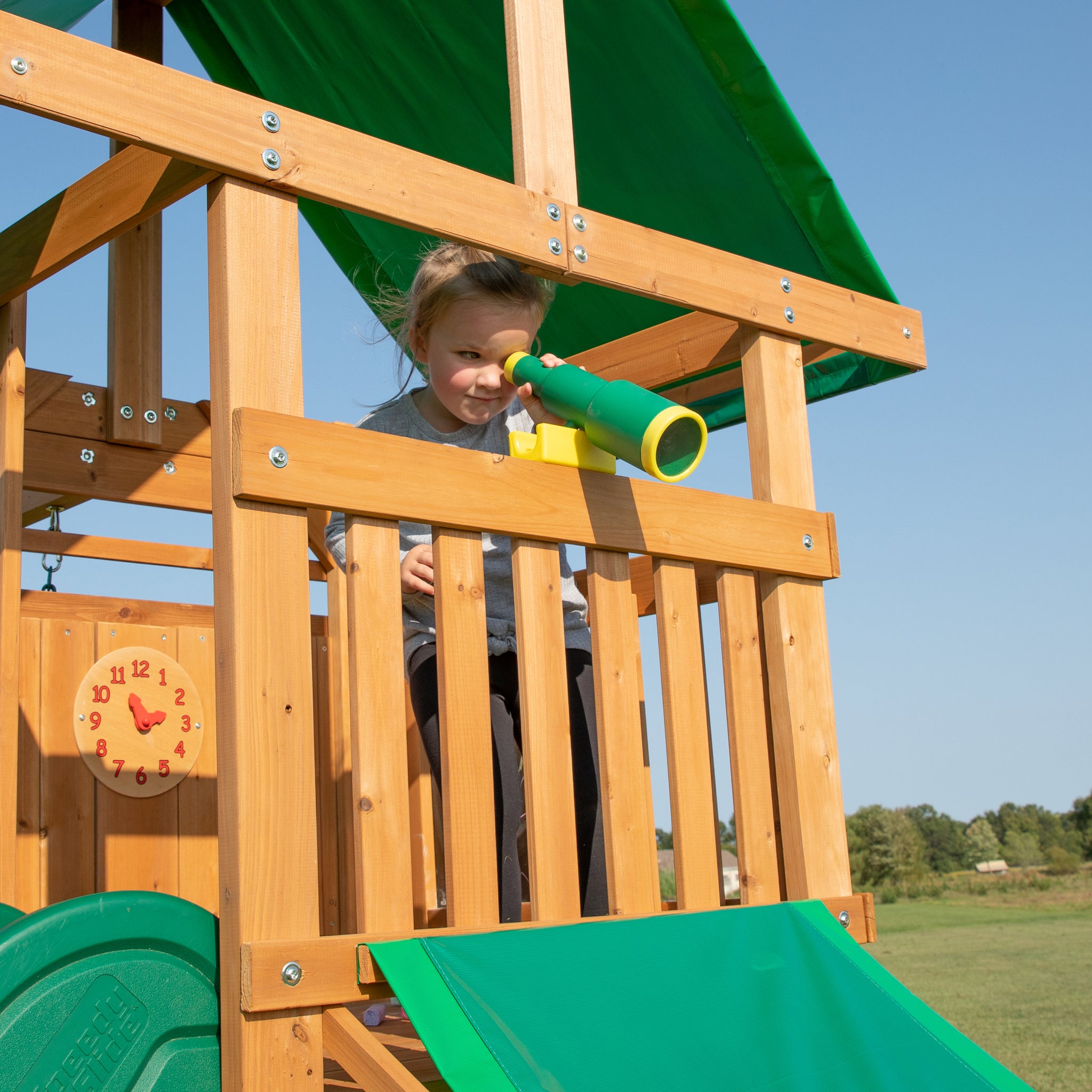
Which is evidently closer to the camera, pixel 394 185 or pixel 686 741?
pixel 394 185

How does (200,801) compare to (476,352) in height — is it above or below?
below

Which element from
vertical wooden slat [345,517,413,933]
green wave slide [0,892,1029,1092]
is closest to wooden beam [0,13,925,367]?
vertical wooden slat [345,517,413,933]

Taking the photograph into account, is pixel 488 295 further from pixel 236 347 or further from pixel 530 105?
pixel 236 347

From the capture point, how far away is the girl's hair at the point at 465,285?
252 centimetres

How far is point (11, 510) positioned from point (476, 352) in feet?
3.48

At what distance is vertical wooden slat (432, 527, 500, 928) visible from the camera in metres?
1.82

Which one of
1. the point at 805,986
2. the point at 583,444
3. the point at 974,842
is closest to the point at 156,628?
the point at 583,444

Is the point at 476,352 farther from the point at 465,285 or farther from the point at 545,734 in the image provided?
the point at 545,734

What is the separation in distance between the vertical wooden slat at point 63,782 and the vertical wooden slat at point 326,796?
627 millimetres

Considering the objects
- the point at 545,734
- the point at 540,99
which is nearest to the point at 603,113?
the point at 540,99

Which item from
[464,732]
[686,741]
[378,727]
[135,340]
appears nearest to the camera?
[378,727]

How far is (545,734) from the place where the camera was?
196cm

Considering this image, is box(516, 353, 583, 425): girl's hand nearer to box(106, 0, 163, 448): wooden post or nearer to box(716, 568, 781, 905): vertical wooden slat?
box(716, 568, 781, 905): vertical wooden slat

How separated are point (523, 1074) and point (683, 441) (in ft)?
3.43
